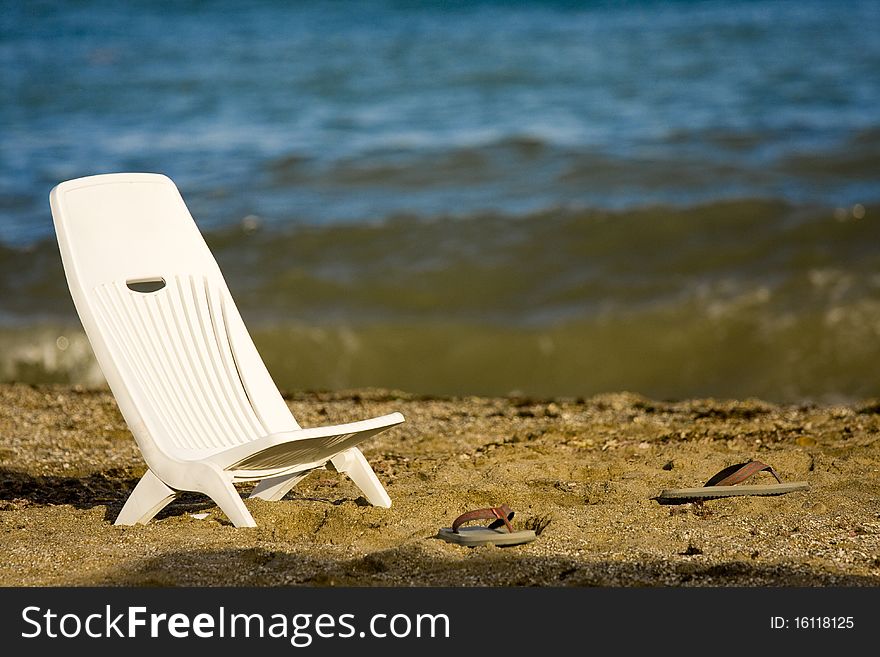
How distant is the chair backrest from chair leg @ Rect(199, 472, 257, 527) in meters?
0.30

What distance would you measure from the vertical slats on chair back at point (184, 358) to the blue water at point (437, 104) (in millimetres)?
6360

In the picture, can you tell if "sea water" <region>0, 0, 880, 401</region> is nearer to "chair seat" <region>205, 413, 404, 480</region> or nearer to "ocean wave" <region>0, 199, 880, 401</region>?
"ocean wave" <region>0, 199, 880, 401</region>

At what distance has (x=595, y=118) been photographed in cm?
1491

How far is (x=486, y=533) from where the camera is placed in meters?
3.78

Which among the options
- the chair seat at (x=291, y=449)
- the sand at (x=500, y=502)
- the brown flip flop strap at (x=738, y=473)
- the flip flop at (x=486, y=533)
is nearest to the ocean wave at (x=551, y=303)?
the sand at (x=500, y=502)

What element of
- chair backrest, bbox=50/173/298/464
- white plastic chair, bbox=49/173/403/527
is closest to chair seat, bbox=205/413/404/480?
white plastic chair, bbox=49/173/403/527

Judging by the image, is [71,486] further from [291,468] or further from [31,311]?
[31,311]

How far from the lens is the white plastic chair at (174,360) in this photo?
3963 millimetres

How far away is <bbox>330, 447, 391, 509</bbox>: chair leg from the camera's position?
4.26 meters

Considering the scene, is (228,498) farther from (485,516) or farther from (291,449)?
(485,516)

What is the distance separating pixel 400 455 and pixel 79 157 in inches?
420

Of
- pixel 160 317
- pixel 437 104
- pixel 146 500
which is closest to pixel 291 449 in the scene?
pixel 146 500

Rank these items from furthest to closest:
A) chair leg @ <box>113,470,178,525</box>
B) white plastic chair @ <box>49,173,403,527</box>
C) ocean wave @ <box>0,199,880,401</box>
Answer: ocean wave @ <box>0,199,880,401</box> < chair leg @ <box>113,470,178,525</box> < white plastic chair @ <box>49,173,403,527</box>

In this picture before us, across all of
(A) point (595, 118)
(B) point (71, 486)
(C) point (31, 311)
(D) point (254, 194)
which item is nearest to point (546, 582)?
(B) point (71, 486)
